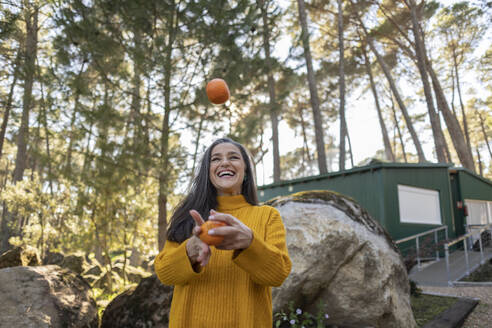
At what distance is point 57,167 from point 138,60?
87.9 inches

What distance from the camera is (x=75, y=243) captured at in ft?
18.5

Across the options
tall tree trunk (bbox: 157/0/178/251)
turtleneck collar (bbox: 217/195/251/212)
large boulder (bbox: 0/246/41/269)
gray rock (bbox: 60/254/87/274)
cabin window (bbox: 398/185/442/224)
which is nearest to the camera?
turtleneck collar (bbox: 217/195/251/212)

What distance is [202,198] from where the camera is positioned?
5.03 feet

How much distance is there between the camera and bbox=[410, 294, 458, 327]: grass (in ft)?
14.7

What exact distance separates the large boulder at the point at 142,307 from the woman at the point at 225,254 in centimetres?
217

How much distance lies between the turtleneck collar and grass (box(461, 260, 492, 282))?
8.55 meters

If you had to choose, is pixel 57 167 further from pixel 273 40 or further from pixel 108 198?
pixel 273 40

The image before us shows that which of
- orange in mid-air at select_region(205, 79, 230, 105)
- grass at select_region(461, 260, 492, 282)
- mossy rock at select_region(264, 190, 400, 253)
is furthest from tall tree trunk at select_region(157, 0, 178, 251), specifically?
grass at select_region(461, 260, 492, 282)

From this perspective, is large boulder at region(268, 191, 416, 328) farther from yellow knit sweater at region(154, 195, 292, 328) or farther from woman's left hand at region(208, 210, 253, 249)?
woman's left hand at region(208, 210, 253, 249)

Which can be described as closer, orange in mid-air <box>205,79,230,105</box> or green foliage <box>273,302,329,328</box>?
green foliage <box>273,302,329,328</box>

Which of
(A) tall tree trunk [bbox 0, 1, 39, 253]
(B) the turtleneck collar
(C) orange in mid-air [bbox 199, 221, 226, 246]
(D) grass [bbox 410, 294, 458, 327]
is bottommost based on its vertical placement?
(D) grass [bbox 410, 294, 458, 327]

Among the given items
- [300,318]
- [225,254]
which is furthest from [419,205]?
[225,254]

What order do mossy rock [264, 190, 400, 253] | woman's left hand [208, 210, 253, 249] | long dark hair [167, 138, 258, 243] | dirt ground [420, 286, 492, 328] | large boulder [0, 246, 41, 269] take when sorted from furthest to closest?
large boulder [0, 246, 41, 269]
dirt ground [420, 286, 492, 328]
mossy rock [264, 190, 400, 253]
long dark hair [167, 138, 258, 243]
woman's left hand [208, 210, 253, 249]

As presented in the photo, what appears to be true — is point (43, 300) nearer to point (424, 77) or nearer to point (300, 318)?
point (300, 318)
